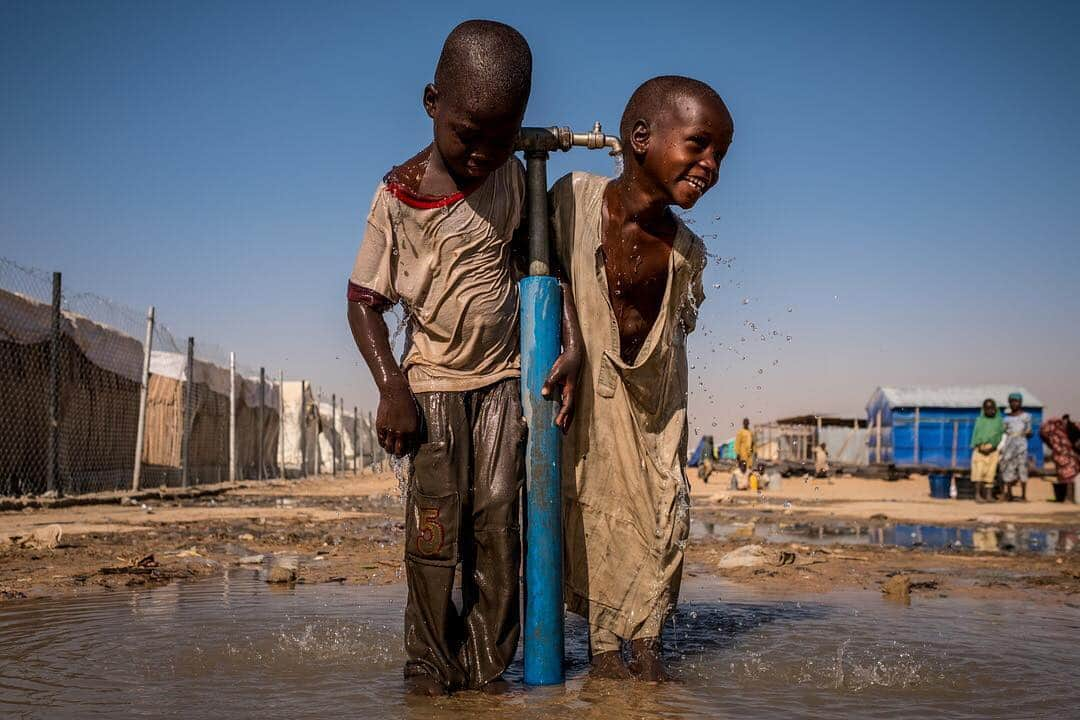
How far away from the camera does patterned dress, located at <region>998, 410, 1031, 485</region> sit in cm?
1623

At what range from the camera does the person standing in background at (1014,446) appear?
1619 centimetres

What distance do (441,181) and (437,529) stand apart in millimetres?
1084

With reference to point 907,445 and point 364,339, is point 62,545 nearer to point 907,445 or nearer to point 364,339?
point 364,339

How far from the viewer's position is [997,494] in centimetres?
1783

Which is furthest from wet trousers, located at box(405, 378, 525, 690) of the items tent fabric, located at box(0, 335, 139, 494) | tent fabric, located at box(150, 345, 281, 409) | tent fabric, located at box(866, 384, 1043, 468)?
tent fabric, located at box(866, 384, 1043, 468)

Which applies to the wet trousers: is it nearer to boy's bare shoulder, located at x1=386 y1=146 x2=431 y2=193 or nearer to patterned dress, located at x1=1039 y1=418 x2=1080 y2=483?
boy's bare shoulder, located at x1=386 y1=146 x2=431 y2=193

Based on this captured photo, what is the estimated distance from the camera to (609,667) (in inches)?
124

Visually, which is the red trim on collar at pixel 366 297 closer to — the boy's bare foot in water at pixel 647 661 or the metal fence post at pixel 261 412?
the boy's bare foot in water at pixel 647 661

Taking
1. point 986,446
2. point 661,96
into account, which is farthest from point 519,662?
point 986,446

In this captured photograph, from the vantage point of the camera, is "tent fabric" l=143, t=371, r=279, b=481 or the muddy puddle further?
"tent fabric" l=143, t=371, r=279, b=481

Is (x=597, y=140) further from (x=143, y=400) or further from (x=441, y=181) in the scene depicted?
(x=143, y=400)

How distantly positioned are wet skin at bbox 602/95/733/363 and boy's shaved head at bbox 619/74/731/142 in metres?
0.01

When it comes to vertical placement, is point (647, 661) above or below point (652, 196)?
below

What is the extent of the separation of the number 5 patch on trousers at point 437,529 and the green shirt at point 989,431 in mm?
15463
